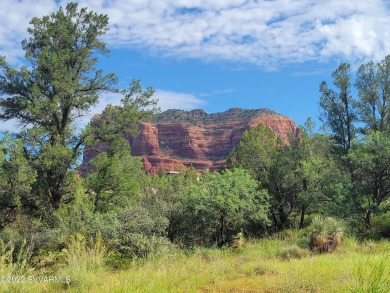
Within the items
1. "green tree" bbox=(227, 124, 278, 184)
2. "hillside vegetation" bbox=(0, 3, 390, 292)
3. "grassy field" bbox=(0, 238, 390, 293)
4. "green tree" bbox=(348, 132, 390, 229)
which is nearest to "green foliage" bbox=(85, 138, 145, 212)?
"hillside vegetation" bbox=(0, 3, 390, 292)

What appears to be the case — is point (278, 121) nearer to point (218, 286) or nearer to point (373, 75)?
point (373, 75)

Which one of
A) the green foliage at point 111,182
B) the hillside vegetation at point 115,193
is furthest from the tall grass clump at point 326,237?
the green foliage at point 111,182

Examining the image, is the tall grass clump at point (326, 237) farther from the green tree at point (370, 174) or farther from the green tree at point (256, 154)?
the green tree at point (256, 154)

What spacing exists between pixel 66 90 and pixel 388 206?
756 inches

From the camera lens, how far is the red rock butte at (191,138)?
18112 cm

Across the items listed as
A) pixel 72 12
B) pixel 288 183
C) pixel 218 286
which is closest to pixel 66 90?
pixel 72 12

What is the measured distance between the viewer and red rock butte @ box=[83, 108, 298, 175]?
594 ft

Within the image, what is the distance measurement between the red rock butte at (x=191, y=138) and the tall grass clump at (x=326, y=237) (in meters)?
160

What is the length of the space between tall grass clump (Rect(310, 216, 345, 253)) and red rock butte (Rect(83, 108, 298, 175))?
160m

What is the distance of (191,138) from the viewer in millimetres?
188500

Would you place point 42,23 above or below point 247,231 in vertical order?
above

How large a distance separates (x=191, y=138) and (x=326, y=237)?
17279cm

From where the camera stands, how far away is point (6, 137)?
1767cm

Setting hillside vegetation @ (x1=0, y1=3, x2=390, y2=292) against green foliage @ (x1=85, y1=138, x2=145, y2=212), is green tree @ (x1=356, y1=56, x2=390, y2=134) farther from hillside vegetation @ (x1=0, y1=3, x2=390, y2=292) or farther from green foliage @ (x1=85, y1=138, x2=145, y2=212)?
green foliage @ (x1=85, y1=138, x2=145, y2=212)
